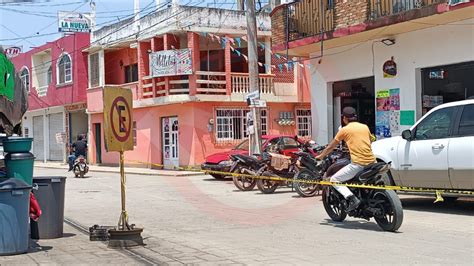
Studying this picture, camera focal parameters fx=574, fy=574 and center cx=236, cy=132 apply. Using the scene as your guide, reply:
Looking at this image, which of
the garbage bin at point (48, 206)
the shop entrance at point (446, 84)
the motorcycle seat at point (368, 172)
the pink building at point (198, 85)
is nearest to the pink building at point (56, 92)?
the pink building at point (198, 85)

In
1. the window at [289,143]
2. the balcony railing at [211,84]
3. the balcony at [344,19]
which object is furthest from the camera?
the balcony railing at [211,84]

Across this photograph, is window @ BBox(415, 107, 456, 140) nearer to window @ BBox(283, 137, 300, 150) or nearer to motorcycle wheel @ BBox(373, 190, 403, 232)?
motorcycle wheel @ BBox(373, 190, 403, 232)

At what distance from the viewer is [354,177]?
917cm

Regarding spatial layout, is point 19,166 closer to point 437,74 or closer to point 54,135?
point 437,74

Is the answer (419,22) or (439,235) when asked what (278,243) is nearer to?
(439,235)

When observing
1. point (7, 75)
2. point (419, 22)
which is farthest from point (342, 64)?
point (7, 75)

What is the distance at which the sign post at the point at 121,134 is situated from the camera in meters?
8.06

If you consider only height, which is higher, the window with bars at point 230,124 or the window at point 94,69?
the window at point 94,69

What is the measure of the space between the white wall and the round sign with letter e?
345 inches

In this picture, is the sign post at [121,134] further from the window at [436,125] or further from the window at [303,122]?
the window at [303,122]

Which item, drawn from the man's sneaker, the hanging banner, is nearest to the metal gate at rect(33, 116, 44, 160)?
the hanging banner

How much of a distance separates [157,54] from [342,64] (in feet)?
36.1

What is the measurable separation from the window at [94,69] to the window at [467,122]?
2526cm

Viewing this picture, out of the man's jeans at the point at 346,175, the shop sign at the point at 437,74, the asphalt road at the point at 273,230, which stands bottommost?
the asphalt road at the point at 273,230
